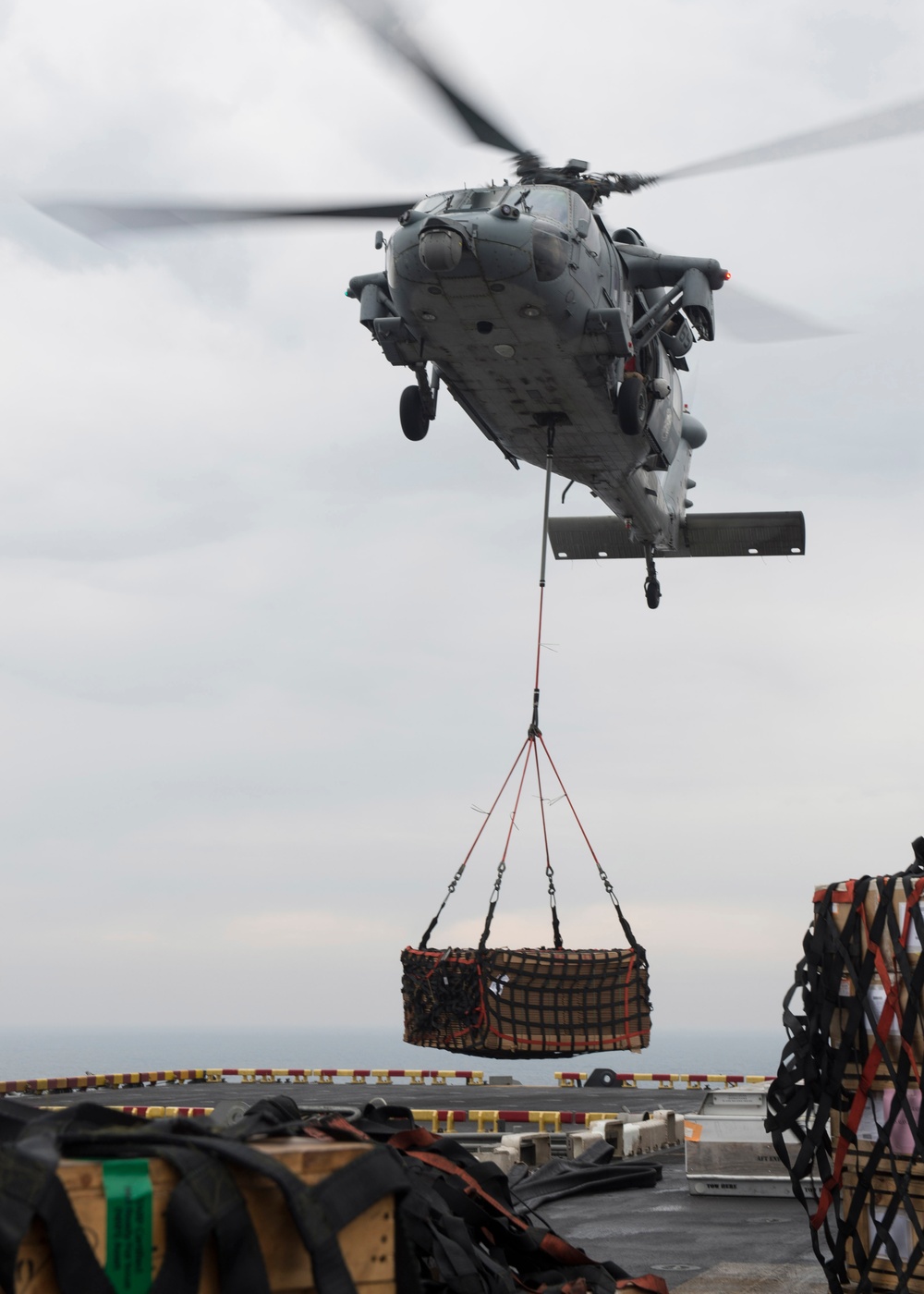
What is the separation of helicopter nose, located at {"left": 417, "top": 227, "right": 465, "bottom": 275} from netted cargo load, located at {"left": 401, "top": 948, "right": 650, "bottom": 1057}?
8.61 meters

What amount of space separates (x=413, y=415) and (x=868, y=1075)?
13.1 m

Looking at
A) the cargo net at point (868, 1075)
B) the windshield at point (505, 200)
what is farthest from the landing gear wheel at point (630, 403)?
the cargo net at point (868, 1075)

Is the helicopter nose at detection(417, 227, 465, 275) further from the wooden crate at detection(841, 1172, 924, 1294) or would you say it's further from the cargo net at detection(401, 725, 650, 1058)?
the wooden crate at detection(841, 1172, 924, 1294)

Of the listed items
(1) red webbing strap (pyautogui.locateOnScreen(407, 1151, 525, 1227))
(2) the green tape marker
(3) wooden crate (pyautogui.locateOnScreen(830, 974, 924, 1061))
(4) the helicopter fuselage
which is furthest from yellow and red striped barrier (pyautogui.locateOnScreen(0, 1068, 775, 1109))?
(2) the green tape marker

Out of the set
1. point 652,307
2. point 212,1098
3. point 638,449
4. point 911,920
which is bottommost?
point 212,1098

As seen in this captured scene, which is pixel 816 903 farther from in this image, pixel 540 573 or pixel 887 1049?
pixel 540 573

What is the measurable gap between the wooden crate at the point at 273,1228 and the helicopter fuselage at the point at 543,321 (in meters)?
12.5

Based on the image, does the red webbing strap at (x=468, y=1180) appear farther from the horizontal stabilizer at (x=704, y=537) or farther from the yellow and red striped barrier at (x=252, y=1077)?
the yellow and red striped barrier at (x=252, y=1077)

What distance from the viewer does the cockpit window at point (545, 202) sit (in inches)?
628

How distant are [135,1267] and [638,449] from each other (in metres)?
16.4

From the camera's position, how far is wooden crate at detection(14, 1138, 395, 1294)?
12.4 ft

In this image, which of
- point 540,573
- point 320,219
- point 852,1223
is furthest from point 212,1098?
point 852,1223

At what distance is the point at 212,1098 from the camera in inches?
1200

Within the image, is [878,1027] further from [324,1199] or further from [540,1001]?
[540,1001]
